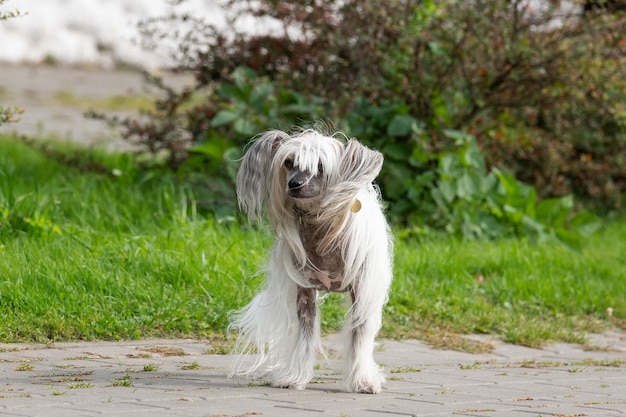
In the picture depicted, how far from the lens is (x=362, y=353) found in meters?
5.56

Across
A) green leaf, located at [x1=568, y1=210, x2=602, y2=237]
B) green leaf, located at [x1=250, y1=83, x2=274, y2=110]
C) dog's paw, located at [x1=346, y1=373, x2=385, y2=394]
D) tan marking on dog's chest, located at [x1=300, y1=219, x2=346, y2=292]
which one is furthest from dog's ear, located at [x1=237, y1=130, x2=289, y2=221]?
green leaf, located at [x1=568, y1=210, x2=602, y2=237]

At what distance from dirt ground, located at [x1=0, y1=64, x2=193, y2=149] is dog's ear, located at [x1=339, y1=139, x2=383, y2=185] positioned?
7.10m

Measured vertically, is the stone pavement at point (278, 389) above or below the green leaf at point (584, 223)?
below

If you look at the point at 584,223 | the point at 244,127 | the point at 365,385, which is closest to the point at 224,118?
the point at 244,127

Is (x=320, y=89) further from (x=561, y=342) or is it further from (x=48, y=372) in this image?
(x=48, y=372)

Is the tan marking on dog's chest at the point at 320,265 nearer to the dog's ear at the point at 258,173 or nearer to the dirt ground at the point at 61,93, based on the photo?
the dog's ear at the point at 258,173

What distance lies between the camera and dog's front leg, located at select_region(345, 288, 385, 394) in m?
5.52

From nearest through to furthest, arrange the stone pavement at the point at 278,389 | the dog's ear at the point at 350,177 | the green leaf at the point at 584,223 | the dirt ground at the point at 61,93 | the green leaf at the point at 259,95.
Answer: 1. the stone pavement at the point at 278,389
2. the dog's ear at the point at 350,177
3. the green leaf at the point at 259,95
4. the green leaf at the point at 584,223
5. the dirt ground at the point at 61,93

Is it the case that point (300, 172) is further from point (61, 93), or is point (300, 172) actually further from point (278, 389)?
point (61, 93)

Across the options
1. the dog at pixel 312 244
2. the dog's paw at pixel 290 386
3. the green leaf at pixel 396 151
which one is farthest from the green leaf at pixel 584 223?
the dog's paw at pixel 290 386

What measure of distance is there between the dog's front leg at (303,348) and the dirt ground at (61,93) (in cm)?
674

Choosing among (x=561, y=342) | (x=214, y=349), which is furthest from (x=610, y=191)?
(x=214, y=349)

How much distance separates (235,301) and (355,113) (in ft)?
10.1

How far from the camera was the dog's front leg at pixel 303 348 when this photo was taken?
5.53m
